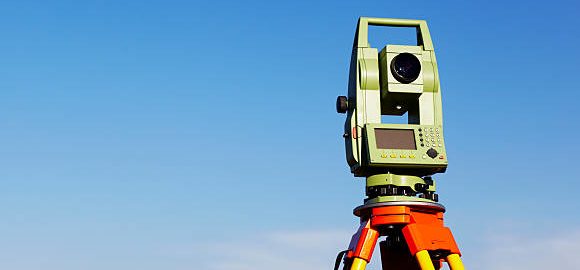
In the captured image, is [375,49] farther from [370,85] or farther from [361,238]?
[361,238]

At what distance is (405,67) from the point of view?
12.1m

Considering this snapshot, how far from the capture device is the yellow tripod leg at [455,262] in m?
11.2

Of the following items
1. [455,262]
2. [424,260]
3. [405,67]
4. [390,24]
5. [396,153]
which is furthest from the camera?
→ [390,24]

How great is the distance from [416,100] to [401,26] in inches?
50.9

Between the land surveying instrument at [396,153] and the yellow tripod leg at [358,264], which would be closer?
the yellow tripod leg at [358,264]

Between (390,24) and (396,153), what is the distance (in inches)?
88.1

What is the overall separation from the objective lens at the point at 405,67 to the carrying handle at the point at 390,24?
1.89 feet

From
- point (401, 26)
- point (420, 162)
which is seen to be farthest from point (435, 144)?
point (401, 26)

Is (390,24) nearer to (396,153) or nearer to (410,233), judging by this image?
(396,153)

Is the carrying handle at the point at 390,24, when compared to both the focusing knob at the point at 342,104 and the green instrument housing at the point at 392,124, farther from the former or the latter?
the focusing knob at the point at 342,104

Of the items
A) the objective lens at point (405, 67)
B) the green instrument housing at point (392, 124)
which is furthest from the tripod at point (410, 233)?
the objective lens at point (405, 67)

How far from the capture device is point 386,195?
11.6 m

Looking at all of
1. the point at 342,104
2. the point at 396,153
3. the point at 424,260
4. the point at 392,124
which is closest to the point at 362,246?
the point at 424,260

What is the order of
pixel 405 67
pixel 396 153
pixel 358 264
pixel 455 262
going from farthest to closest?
pixel 405 67
pixel 396 153
pixel 455 262
pixel 358 264
